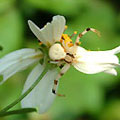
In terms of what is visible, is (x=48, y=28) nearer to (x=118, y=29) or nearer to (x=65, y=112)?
(x=65, y=112)

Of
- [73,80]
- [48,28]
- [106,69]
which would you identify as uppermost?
[48,28]

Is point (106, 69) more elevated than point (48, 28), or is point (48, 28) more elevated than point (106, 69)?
point (48, 28)

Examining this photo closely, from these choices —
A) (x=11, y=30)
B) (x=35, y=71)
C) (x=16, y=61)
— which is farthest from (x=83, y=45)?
(x=16, y=61)

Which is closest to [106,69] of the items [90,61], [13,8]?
[90,61]

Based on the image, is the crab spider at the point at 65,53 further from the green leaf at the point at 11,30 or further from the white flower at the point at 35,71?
the green leaf at the point at 11,30

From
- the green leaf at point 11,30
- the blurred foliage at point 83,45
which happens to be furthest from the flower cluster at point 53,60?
the green leaf at point 11,30

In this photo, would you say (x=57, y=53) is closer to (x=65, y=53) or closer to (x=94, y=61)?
(x=65, y=53)

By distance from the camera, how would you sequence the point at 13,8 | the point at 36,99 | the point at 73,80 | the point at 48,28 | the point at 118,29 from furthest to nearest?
1. the point at 118,29
2. the point at 13,8
3. the point at 73,80
4. the point at 36,99
5. the point at 48,28
